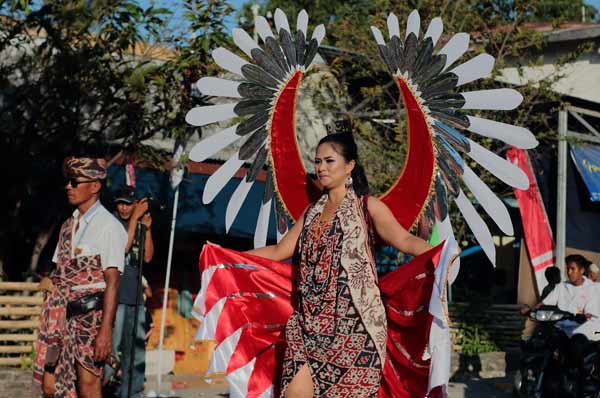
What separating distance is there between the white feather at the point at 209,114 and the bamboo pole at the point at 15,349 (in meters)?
5.31

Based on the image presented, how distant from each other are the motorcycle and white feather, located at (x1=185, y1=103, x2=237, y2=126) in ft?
16.6

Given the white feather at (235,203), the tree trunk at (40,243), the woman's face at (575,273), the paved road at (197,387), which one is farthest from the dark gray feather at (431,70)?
the tree trunk at (40,243)

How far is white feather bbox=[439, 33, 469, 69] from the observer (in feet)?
17.4

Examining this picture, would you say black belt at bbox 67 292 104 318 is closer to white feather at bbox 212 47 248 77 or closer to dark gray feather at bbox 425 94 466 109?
white feather at bbox 212 47 248 77

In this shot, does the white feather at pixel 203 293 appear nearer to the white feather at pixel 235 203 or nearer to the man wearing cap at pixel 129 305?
the white feather at pixel 235 203

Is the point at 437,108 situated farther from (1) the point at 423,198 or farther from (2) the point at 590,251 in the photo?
(2) the point at 590,251

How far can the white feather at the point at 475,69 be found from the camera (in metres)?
5.25

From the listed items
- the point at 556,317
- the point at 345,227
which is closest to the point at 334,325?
the point at 345,227

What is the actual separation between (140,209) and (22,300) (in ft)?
9.81

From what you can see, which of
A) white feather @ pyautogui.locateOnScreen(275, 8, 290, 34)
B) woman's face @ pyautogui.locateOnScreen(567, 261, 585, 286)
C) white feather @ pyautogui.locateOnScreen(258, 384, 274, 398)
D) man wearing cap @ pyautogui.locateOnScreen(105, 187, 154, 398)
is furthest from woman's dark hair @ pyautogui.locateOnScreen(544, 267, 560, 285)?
white feather @ pyautogui.locateOnScreen(258, 384, 274, 398)

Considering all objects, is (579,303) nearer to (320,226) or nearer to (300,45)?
(300,45)

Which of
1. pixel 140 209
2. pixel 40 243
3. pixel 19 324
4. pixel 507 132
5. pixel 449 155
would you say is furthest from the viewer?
pixel 40 243

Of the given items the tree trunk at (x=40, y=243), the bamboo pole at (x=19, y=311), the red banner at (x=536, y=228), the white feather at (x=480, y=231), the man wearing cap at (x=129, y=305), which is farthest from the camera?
the red banner at (x=536, y=228)

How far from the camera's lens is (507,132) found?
5293 millimetres
